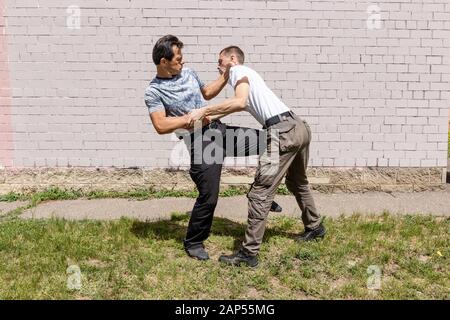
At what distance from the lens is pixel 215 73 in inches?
235

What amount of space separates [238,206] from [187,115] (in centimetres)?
204

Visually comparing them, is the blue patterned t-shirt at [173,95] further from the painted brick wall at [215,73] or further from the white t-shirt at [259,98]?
the painted brick wall at [215,73]

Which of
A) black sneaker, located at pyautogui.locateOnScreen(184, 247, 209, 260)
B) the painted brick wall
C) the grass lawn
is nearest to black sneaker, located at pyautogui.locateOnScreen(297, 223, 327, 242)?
the grass lawn

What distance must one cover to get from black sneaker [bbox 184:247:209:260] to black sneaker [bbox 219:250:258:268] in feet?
0.55

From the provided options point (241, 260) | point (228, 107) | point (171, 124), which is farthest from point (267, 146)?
point (241, 260)

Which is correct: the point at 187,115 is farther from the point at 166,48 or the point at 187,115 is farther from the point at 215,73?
the point at 215,73

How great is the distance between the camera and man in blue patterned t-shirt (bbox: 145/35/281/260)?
3994mm

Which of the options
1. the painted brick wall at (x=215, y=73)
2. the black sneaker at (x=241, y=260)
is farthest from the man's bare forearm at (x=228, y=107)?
the painted brick wall at (x=215, y=73)

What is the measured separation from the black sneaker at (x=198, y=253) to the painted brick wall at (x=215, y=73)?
213 cm

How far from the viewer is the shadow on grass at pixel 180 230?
462 cm

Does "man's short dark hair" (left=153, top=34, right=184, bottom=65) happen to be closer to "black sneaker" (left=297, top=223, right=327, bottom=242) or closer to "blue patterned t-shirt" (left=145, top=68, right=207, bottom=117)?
"blue patterned t-shirt" (left=145, top=68, right=207, bottom=117)
